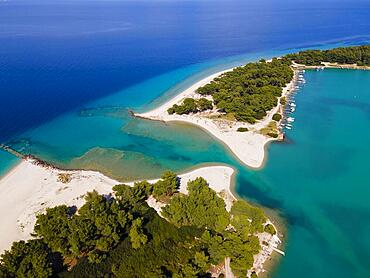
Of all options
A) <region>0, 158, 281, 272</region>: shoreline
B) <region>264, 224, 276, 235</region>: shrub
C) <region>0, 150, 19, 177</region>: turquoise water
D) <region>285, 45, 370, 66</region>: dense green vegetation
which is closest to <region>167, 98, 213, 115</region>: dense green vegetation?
<region>0, 158, 281, 272</region>: shoreline

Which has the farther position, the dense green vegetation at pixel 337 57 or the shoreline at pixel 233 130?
the dense green vegetation at pixel 337 57

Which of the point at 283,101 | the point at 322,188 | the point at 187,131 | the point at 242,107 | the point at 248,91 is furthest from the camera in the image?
the point at 248,91

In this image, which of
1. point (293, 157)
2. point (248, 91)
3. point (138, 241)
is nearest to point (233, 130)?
point (293, 157)

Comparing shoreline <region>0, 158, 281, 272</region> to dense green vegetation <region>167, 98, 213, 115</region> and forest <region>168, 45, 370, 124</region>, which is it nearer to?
forest <region>168, 45, 370, 124</region>

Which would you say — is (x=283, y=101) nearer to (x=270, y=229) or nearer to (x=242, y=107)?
(x=242, y=107)

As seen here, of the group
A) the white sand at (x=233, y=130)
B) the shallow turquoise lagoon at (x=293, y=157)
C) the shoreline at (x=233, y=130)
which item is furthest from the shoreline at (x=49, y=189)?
the white sand at (x=233, y=130)

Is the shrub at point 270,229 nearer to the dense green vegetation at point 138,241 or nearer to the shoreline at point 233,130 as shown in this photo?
the dense green vegetation at point 138,241
